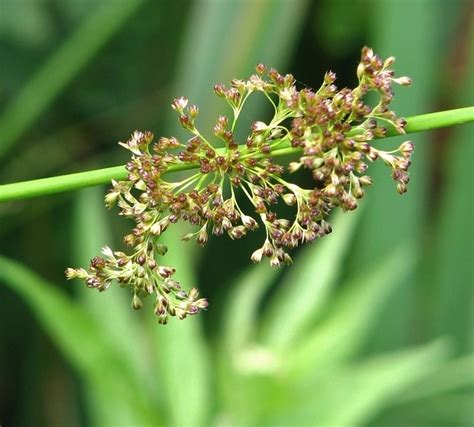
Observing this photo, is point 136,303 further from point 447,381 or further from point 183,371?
point 447,381

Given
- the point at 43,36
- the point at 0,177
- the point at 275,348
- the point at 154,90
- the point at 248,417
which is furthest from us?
the point at 154,90

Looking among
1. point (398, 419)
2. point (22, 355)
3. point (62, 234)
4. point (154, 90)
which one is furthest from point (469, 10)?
point (22, 355)

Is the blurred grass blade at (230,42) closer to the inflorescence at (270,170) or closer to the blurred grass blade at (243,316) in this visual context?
the blurred grass blade at (243,316)

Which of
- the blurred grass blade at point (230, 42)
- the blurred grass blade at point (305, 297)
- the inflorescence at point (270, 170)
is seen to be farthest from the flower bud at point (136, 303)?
the blurred grass blade at point (230, 42)

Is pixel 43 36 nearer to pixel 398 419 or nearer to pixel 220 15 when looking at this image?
pixel 220 15

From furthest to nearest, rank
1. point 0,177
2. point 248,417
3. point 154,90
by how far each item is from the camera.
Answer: point 154,90 < point 0,177 < point 248,417
